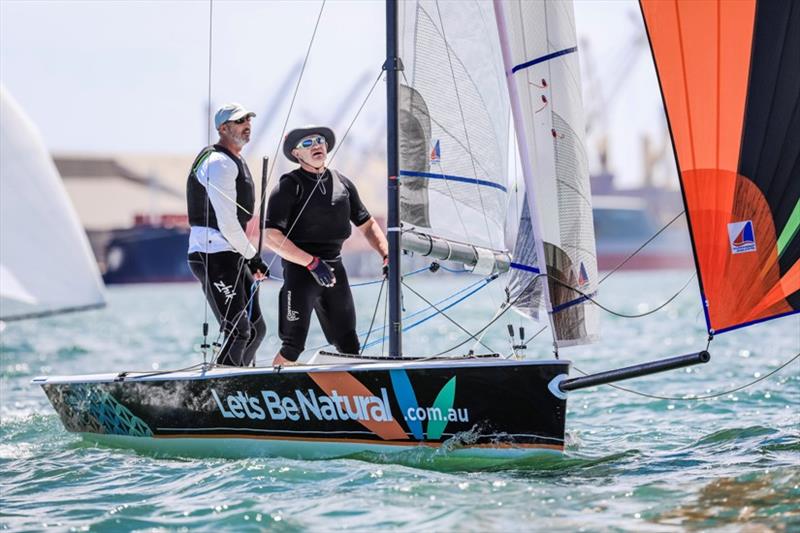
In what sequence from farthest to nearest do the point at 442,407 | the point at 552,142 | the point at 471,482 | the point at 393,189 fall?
the point at 393,189, the point at 552,142, the point at 442,407, the point at 471,482

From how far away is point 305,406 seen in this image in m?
5.97

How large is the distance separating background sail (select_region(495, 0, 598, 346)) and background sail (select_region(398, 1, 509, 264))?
44cm

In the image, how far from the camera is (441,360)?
5.77 m

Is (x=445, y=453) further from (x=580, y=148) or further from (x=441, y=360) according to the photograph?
(x=580, y=148)

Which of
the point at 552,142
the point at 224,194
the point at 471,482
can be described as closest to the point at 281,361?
the point at 224,194

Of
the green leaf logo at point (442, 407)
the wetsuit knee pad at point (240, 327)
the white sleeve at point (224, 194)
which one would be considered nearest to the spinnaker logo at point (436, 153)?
the white sleeve at point (224, 194)

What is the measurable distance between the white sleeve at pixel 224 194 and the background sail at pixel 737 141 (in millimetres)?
2331

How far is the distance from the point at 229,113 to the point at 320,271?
0.99m

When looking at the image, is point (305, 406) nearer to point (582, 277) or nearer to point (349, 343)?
point (349, 343)

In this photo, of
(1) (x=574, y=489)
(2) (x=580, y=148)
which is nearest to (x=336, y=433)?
(1) (x=574, y=489)

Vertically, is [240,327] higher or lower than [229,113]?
lower

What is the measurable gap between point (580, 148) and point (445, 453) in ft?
5.47

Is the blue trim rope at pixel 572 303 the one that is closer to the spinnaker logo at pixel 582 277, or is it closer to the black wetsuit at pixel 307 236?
the spinnaker logo at pixel 582 277

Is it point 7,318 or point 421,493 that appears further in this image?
point 7,318
